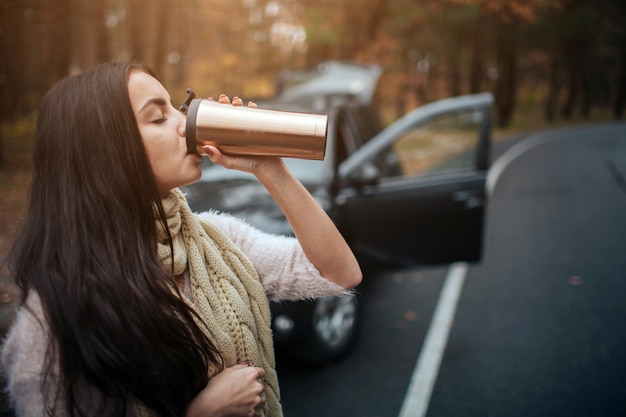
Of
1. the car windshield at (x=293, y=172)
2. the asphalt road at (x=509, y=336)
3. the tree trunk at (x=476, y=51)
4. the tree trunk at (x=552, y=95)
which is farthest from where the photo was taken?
the tree trunk at (x=552, y=95)

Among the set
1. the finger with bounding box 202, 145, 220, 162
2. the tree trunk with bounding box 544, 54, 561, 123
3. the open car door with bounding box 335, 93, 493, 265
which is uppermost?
the finger with bounding box 202, 145, 220, 162

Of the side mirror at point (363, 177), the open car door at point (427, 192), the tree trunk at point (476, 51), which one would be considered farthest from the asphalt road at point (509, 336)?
the tree trunk at point (476, 51)

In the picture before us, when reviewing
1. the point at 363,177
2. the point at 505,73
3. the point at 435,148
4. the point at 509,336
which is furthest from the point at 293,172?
the point at 505,73

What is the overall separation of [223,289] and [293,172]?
2.57m

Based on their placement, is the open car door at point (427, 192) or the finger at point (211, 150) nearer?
the finger at point (211, 150)

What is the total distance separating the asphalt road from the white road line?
45mm

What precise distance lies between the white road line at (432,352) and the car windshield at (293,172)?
5.08 feet

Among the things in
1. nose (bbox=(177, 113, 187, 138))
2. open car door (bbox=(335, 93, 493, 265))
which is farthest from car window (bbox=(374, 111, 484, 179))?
nose (bbox=(177, 113, 187, 138))

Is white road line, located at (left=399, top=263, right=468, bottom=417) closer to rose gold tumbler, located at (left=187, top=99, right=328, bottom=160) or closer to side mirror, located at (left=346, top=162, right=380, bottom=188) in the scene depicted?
side mirror, located at (left=346, top=162, right=380, bottom=188)

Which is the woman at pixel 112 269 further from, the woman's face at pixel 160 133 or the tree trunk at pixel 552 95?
the tree trunk at pixel 552 95

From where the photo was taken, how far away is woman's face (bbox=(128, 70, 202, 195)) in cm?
114

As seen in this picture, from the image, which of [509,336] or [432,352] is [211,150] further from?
[509,336]

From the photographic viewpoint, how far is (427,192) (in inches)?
171

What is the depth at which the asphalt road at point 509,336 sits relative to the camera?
3.15 metres
